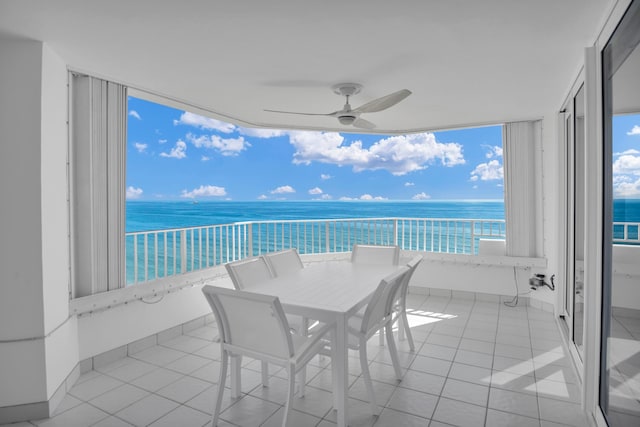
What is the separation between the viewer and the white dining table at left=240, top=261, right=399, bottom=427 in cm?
193

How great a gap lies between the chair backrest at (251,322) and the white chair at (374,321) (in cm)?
58

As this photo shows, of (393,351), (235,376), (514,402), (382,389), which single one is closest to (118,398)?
(235,376)

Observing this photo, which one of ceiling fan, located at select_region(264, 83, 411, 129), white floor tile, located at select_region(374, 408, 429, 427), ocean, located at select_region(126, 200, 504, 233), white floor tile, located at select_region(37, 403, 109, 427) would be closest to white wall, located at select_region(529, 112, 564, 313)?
ceiling fan, located at select_region(264, 83, 411, 129)

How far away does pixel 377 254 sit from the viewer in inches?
140

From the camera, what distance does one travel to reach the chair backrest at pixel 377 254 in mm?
3482

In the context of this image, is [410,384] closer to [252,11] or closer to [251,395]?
[251,395]

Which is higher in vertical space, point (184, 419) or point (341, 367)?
point (341, 367)

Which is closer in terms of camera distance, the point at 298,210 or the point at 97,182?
the point at 97,182

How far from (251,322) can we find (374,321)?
89 cm

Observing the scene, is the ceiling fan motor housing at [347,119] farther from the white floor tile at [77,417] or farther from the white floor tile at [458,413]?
the white floor tile at [77,417]

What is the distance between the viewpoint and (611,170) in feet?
5.88

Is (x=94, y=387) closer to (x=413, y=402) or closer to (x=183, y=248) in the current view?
(x=183, y=248)

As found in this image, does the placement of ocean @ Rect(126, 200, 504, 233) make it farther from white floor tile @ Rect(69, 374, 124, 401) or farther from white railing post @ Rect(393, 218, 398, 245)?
white floor tile @ Rect(69, 374, 124, 401)

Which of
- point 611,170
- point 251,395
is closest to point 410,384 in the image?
point 251,395
